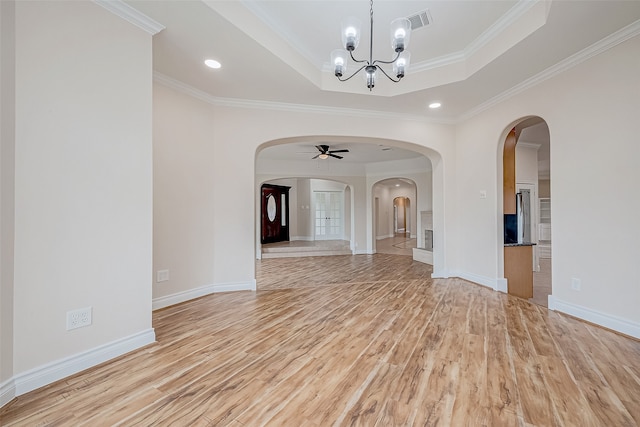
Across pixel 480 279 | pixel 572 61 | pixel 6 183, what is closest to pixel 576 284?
pixel 480 279

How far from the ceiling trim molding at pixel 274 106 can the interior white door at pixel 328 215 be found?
21.7 ft

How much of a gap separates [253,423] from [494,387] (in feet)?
5.04

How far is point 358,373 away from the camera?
1951 mm

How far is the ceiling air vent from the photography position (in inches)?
106

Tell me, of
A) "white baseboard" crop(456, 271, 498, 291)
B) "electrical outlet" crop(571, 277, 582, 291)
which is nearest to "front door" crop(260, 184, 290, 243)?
"white baseboard" crop(456, 271, 498, 291)

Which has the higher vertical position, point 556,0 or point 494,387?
point 556,0

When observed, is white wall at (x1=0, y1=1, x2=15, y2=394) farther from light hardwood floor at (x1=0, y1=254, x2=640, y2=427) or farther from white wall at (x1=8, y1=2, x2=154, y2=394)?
light hardwood floor at (x1=0, y1=254, x2=640, y2=427)

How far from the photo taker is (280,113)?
416cm

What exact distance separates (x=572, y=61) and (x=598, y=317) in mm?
2750

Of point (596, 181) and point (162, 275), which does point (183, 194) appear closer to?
point (162, 275)

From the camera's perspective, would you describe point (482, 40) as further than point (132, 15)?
Yes

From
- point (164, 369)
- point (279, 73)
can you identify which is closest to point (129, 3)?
point (279, 73)

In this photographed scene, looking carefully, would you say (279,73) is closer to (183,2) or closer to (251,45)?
(251,45)

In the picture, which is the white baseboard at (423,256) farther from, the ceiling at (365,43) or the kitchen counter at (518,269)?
the ceiling at (365,43)
